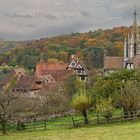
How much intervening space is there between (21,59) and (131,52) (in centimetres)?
5678

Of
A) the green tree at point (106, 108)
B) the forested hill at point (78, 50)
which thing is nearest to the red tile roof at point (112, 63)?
→ the forested hill at point (78, 50)

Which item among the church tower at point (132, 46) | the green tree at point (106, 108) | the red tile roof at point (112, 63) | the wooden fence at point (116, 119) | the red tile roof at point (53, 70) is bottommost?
the wooden fence at point (116, 119)

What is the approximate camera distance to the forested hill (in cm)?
13000

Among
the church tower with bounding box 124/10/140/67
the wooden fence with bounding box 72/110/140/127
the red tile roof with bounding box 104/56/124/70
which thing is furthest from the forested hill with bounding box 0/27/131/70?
the wooden fence with bounding box 72/110/140/127

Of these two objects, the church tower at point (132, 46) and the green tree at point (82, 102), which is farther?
the church tower at point (132, 46)

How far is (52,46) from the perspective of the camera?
144500 millimetres

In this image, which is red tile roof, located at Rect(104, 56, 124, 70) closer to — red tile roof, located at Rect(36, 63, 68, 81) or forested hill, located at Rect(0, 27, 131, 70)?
red tile roof, located at Rect(36, 63, 68, 81)

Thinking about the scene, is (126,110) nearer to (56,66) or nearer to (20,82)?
(20,82)

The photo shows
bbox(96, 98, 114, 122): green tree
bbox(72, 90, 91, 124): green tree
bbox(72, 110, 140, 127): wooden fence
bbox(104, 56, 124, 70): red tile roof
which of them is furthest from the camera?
bbox(104, 56, 124, 70): red tile roof

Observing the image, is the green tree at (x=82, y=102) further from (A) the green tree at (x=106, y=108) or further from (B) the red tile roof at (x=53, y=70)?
(B) the red tile roof at (x=53, y=70)

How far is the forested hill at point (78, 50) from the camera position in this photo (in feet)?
427

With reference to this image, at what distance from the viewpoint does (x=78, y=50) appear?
13725 cm

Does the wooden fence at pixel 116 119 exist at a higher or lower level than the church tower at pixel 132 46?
lower

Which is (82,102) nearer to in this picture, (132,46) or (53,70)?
(53,70)
